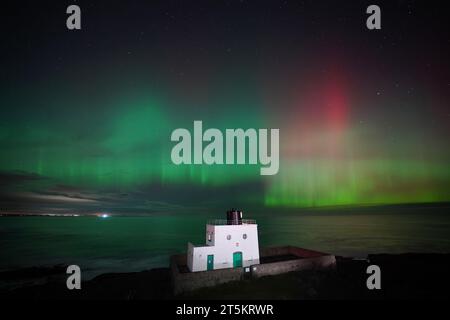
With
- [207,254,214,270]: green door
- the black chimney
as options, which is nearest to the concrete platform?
[207,254,214,270]: green door

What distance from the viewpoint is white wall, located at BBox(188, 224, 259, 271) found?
1566cm

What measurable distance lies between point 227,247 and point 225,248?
13cm

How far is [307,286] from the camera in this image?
1538cm

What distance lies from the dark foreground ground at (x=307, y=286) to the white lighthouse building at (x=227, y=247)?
131 centimetres

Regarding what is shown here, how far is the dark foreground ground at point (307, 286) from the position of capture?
47.9 feet

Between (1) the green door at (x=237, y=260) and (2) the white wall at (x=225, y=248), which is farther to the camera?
(1) the green door at (x=237, y=260)

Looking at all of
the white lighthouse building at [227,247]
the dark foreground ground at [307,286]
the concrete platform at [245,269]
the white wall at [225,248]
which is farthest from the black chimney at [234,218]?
the dark foreground ground at [307,286]

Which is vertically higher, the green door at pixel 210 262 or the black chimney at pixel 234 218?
the black chimney at pixel 234 218

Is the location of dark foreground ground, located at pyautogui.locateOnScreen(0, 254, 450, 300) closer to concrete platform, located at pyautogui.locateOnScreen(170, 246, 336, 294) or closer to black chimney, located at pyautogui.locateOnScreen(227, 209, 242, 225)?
concrete platform, located at pyautogui.locateOnScreen(170, 246, 336, 294)

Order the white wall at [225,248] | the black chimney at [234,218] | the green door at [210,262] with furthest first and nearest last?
the black chimney at [234,218]
the green door at [210,262]
the white wall at [225,248]

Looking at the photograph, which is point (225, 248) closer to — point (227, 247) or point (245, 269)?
point (227, 247)

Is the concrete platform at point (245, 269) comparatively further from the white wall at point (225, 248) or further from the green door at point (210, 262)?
the green door at point (210, 262)

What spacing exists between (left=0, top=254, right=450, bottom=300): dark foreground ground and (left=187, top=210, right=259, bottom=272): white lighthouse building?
1312 millimetres
